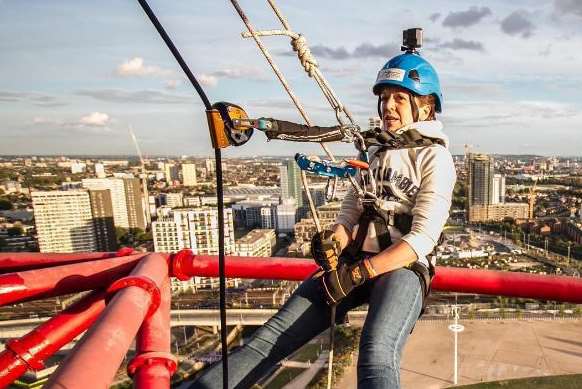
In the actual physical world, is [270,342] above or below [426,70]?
below

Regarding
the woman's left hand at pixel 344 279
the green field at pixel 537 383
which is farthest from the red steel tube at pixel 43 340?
the green field at pixel 537 383

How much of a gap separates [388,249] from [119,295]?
82 centimetres

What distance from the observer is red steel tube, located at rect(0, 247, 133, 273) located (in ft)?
5.99

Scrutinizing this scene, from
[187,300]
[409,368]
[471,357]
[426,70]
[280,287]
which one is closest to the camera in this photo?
[426,70]

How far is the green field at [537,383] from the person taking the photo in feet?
39.5

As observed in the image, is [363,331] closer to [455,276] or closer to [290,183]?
[455,276]

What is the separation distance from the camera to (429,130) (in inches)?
57.7

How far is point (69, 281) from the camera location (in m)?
1.52

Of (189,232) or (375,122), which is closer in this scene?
(375,122)

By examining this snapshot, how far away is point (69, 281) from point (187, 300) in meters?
23.1

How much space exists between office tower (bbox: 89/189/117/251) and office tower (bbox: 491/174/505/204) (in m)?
38.4

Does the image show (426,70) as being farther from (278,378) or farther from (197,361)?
(197,361)

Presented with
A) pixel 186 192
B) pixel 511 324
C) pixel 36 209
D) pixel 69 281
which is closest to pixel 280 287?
pixel 511 324

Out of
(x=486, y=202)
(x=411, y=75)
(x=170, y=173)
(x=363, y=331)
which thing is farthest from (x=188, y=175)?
(x=363, y=331)
